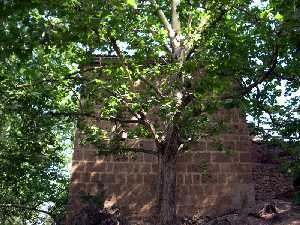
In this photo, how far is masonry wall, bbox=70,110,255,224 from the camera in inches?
496

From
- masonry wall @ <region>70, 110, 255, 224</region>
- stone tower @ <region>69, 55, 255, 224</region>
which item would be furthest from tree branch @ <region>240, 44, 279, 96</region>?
stone tower @ <region>69, 55, 255, 224</region>

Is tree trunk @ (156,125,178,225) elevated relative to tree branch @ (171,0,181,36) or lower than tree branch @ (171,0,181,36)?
lower

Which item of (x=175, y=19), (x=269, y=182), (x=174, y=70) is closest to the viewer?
(x=174, y=70)

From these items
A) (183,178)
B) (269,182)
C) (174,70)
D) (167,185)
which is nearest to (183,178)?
(183,178)

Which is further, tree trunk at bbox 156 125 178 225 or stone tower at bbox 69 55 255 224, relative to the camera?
stone tower at bbox 69 55 255 224

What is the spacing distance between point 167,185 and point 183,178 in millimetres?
3178

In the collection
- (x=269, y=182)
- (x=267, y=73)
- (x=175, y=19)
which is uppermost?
(x=175, y=19)

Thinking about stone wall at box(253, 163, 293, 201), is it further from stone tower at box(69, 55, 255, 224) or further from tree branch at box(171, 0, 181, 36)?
tree branch at box(171, 0, 181, 36)

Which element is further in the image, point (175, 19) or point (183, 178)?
point (183, 178)

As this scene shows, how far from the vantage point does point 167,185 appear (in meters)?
9.85

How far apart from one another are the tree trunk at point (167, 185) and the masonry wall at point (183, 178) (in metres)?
2.56

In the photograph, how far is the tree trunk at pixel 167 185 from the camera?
9.54 meters

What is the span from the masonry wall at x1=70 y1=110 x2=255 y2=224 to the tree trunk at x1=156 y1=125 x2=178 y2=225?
256cm

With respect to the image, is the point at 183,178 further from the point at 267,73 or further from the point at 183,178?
the point at 267,73
